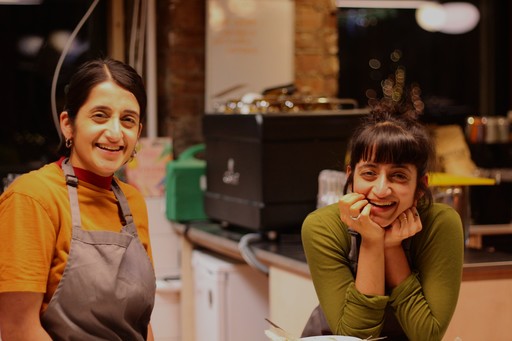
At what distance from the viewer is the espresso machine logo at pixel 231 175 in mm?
4227

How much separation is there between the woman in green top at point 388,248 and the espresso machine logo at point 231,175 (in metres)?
1.83

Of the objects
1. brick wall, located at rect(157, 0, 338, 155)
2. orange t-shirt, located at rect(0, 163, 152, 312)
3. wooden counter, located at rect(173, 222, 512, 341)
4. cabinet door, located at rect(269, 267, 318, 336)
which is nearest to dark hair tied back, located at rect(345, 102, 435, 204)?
orange t-shirt, located at rect(0, 163, 152, 312)

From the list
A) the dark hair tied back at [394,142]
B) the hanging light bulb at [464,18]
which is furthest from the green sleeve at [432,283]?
the hanging light bulb at [464,18]

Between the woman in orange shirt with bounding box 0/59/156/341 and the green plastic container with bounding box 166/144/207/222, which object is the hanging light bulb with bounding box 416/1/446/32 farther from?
the woman in orange shirt with bounding box 0/59/156/341

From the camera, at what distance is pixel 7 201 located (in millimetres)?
1940

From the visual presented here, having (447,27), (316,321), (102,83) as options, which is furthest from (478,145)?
(102,83)

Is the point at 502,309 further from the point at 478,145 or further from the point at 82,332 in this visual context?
the point at 478,145

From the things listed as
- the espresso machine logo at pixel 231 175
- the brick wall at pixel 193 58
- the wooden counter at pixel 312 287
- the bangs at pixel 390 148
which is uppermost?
the brick wall at pixel 193 58

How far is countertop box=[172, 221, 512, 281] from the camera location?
10.3 feet

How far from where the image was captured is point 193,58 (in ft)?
16.2

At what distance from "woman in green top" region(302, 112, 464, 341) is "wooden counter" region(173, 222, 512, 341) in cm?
77

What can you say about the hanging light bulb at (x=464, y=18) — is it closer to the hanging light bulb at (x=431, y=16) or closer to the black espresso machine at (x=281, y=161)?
the hanging light bulb at (x=431, y=16)

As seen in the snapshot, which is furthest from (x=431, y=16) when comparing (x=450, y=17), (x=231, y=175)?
(x=231, y=175)

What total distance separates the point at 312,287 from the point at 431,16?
398 cm
